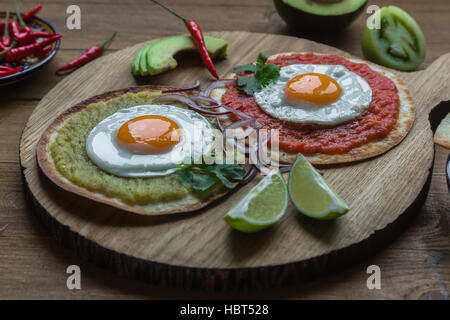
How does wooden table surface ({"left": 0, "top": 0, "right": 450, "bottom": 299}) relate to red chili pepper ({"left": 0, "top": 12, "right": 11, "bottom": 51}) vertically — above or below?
below

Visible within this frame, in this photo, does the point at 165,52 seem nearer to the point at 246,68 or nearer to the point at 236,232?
the point at 246,68

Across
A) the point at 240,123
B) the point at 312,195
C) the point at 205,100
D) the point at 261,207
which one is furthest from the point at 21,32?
the point at 312,195

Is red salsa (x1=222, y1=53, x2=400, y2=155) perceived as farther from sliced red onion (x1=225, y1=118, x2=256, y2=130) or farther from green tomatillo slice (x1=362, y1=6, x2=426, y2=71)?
green tomatillo slice (x1=362, y1=6, x2=426, y2=71)

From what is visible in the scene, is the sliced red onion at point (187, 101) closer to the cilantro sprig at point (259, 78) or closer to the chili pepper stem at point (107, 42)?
the cilantro sprig at point (259, 78)

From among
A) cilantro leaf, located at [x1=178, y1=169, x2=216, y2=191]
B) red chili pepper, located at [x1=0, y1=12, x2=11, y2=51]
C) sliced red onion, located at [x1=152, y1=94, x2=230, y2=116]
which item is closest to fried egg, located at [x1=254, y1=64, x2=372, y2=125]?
sliced red onion, located at [x1=152, y1=94, x2=230, y2=116]

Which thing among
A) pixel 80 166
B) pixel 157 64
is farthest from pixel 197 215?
pixel 157 64
